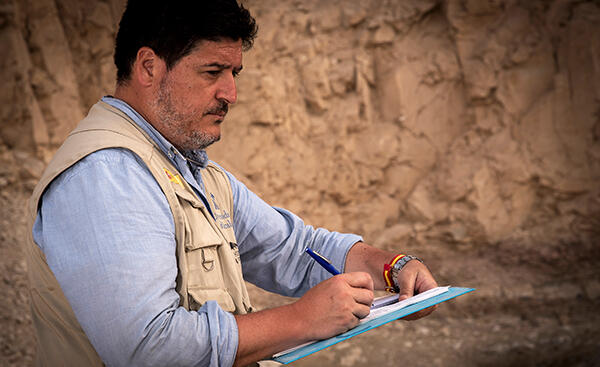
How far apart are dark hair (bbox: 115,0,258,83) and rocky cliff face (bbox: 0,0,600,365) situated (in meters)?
3.32

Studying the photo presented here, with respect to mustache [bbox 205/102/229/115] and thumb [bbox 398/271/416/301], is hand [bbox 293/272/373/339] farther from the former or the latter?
mustache [bbox 205/102/229/115]

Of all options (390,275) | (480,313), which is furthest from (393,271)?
(480,313)

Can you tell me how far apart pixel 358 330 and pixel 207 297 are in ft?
1.31

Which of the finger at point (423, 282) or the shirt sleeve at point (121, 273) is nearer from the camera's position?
the shirt sleeve at point (121, 273)

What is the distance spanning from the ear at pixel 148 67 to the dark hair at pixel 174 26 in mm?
15

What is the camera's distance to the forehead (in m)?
1.51

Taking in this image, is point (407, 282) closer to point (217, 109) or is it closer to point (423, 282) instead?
point (423, 282)

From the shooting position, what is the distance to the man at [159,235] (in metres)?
1.16

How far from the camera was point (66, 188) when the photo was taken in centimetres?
123

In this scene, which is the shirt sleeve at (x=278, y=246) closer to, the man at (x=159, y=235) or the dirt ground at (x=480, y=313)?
the man at (x=159, y=235)

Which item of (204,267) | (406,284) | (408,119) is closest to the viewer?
(204,267)

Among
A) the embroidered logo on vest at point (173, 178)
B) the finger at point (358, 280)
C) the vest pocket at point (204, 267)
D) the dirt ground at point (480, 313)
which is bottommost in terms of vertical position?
the dirt ground at point (480, 313)

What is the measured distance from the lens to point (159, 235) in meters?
1.25

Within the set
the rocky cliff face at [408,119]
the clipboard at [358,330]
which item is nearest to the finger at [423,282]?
the clipboard at [358,330]
